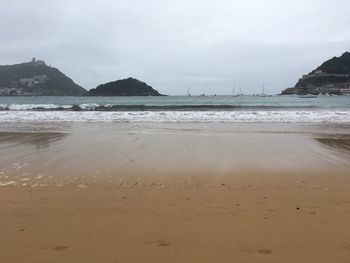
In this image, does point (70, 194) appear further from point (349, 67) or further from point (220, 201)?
point (349, 67)

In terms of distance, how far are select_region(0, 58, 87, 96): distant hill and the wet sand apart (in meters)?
122

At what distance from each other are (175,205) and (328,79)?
418ft

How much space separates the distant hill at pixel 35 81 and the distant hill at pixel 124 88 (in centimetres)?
1668

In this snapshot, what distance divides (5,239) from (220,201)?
252cm

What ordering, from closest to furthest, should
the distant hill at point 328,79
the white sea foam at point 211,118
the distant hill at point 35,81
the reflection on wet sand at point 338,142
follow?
1. the reflection on wet sand at point 338,142
2. the white sea foam at point 211,118
3. the distant hill at point 328,79
4. the distant hill at point 35,81

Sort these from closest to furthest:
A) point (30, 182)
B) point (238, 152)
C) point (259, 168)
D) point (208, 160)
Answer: point (30, 182), point (259, 168), point (208, 160), point (238, 152)

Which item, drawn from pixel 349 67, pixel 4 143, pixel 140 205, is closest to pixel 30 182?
pixel 140 205

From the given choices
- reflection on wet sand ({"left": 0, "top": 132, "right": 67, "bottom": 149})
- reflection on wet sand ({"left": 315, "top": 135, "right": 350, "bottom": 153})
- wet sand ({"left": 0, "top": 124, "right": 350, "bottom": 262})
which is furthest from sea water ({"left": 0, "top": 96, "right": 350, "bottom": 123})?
wet sand ({"left": 0, "top": 124, "right": 350, "bottom": 262})

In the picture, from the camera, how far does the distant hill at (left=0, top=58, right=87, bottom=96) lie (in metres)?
123

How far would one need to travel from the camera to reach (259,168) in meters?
7.23

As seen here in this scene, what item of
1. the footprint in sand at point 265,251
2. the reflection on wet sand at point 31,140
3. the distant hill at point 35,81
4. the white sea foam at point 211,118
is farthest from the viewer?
the distant hill at point 35,81

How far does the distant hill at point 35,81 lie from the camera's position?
405ft

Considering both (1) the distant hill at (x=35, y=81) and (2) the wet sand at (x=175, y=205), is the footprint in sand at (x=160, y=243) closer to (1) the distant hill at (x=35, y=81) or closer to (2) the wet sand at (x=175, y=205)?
(2) the wet sand at (x=175, y=205)

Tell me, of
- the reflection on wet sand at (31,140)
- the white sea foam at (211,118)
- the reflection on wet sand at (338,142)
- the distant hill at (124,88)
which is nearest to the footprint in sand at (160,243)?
the reflection on wet sand at (338,142)
